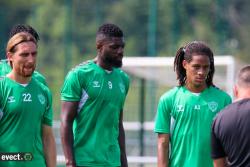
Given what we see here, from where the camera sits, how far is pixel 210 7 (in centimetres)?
2142

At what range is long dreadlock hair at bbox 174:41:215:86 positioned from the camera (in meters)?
8.08

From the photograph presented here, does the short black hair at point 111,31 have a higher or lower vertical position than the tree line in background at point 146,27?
lower

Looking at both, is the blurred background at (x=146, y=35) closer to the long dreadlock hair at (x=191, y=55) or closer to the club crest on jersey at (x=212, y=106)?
the long dreadlock hair at (x=191, y=55)

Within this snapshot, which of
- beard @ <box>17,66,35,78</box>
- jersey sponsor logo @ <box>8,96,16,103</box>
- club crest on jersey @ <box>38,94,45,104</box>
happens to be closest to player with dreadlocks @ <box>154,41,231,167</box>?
club crest on jersey @ <box>38,94,45,104</box>

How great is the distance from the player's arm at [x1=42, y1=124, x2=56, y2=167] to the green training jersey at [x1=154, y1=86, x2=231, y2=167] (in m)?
0.95

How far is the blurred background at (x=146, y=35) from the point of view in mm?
19328

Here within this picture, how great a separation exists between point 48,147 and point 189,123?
1.27 meters

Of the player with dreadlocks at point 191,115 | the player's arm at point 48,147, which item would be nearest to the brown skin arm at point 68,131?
the player's arm at point 48,147

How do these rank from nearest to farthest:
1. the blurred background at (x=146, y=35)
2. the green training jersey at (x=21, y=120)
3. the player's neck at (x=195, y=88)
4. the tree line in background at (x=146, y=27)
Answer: the green training jersey at (x=21, y=120) < the player's neck at (x=195, y=88) < the blurred background at (x=146, y=35) < the tree line in background at (x=146, y=27)

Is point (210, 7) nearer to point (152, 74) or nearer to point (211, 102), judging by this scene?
point (152, 74)

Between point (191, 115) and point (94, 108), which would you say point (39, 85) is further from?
point (191, 115)

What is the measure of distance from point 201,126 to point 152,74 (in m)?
9.77

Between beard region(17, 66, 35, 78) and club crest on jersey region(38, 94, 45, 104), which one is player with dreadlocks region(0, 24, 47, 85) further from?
beard region(17, 66, 35, 78)

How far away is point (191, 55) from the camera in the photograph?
8.09 m
